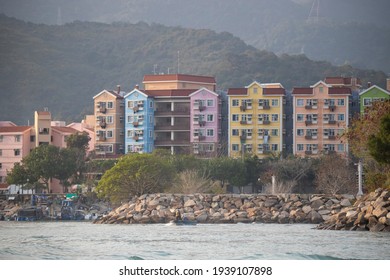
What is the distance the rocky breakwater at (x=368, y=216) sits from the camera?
25.7 meters

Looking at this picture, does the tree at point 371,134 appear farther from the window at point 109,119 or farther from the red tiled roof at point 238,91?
the window at point 109,119

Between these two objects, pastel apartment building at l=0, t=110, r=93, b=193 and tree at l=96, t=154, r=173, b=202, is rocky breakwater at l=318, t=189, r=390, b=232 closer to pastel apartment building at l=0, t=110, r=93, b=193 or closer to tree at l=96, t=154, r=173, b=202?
tree at l=96, t=154, r=173, b=202

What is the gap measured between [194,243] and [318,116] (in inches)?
931

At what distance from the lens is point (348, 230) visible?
2669 cm

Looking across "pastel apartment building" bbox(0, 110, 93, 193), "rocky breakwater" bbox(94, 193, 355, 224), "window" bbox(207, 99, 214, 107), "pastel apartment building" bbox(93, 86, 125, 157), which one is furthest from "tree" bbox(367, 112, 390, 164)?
"pastel apartment building" bbox(93, 86, 125, 157)

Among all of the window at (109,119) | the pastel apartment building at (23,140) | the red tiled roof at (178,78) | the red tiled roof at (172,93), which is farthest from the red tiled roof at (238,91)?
the pastel apartment building at (23,140)

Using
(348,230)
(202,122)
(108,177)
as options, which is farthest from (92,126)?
(348,230)

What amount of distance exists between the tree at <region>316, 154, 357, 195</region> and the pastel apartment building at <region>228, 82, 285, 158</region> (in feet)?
20.8

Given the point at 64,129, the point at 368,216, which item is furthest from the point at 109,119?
the point at 368,216

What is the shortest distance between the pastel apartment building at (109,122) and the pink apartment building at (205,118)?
3292 millimetres

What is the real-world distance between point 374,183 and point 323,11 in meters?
5.25

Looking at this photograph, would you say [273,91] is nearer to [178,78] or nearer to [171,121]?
[171,121]

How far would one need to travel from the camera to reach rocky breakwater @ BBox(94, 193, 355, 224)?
32.7m

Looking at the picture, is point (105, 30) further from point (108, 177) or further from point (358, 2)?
point (358, 2)
